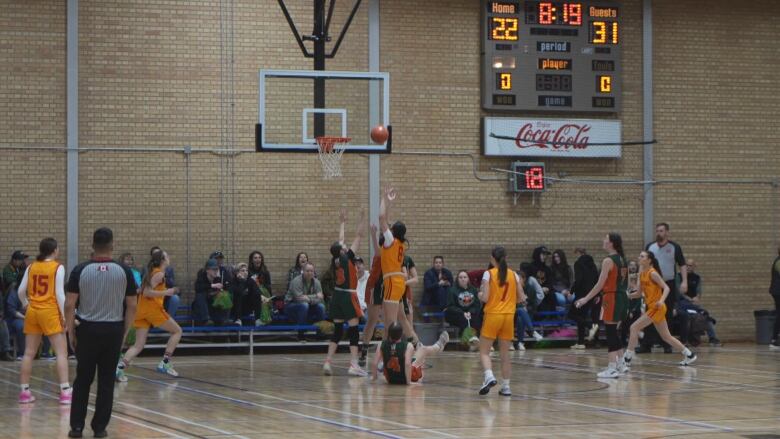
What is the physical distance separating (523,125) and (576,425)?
43.8 ft

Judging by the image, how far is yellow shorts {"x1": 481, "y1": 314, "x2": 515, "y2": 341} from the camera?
1390 cm

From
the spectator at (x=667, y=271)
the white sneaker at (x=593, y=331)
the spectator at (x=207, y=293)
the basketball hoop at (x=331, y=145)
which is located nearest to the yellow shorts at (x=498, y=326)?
the basketball hoop at (x=331, y=145)

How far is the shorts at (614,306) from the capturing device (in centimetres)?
1627

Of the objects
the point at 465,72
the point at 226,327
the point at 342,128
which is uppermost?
the point at 465,72

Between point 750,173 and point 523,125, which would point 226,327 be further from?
point 750,173

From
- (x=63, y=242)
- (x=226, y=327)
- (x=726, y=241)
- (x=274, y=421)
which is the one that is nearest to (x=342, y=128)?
(x=226, y=327)

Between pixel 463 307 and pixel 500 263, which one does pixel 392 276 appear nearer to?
pixel 500 263

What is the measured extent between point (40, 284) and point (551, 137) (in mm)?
13391

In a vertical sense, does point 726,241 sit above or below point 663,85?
below

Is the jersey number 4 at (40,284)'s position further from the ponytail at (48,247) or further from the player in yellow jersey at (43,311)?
the ponytail at (48,247)

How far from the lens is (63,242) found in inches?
871

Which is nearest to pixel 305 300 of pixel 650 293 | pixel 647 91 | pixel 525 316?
pixel 525 316

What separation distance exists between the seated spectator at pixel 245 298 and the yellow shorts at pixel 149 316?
223 inches

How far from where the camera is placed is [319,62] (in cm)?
1953
